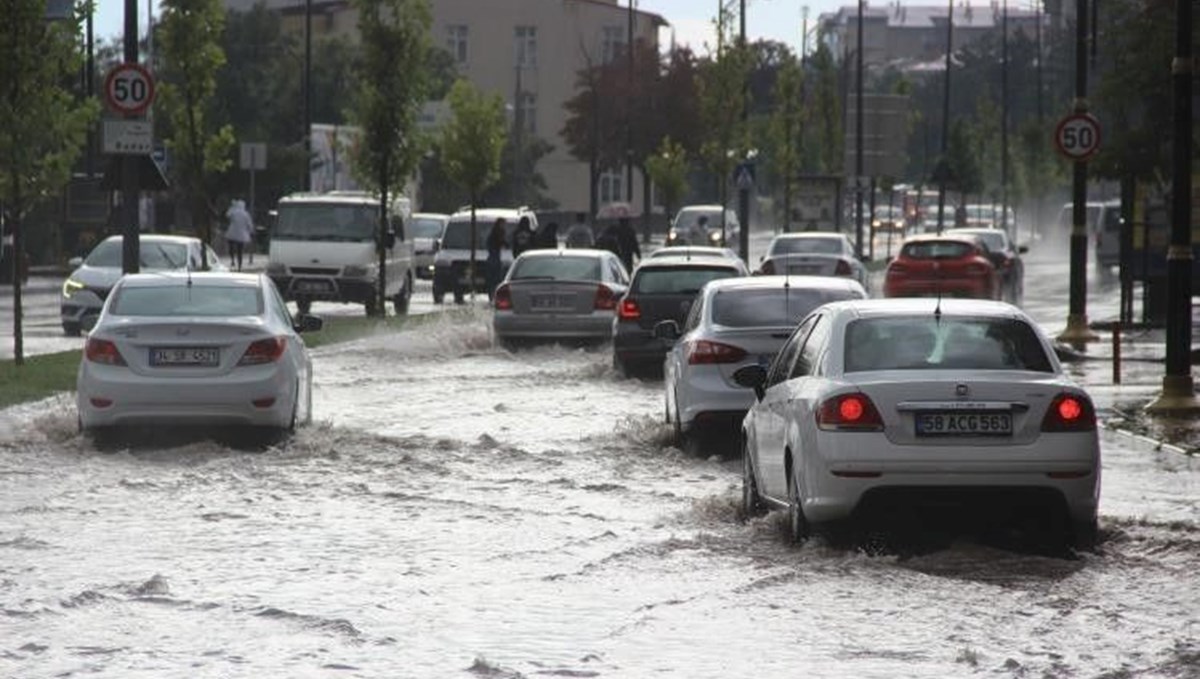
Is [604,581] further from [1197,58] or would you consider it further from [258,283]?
[1197,58]

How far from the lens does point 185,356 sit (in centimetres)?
2077

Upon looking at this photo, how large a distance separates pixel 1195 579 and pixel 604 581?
2.94m

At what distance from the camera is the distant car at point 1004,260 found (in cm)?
5328

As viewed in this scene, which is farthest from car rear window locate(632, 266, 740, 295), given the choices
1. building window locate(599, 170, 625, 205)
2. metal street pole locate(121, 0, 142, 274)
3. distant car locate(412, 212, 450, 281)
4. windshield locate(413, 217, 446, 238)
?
building window locate(599, 170, 625, 205)

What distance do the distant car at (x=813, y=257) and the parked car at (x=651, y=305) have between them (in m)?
12.1

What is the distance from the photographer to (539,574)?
1395 centimetres

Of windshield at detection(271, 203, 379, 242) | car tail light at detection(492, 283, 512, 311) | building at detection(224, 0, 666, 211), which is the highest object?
building at detection(224, 0, 666, 211)

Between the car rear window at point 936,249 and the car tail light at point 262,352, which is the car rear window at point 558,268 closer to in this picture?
the car rear window at point 936,249

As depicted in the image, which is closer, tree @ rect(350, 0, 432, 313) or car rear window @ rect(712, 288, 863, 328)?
car rear window @ rect(712, 288, 863, 328)

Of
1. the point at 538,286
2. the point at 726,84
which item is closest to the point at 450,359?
the point at 538,286

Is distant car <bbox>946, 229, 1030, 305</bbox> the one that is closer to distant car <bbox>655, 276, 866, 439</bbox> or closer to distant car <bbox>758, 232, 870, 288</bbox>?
distant car <bbox>758, 232, 870, 288</bbox>

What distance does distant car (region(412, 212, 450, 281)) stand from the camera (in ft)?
223

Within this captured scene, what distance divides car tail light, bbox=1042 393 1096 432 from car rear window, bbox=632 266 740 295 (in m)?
16.7

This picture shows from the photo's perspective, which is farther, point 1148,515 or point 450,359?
point 450,359
